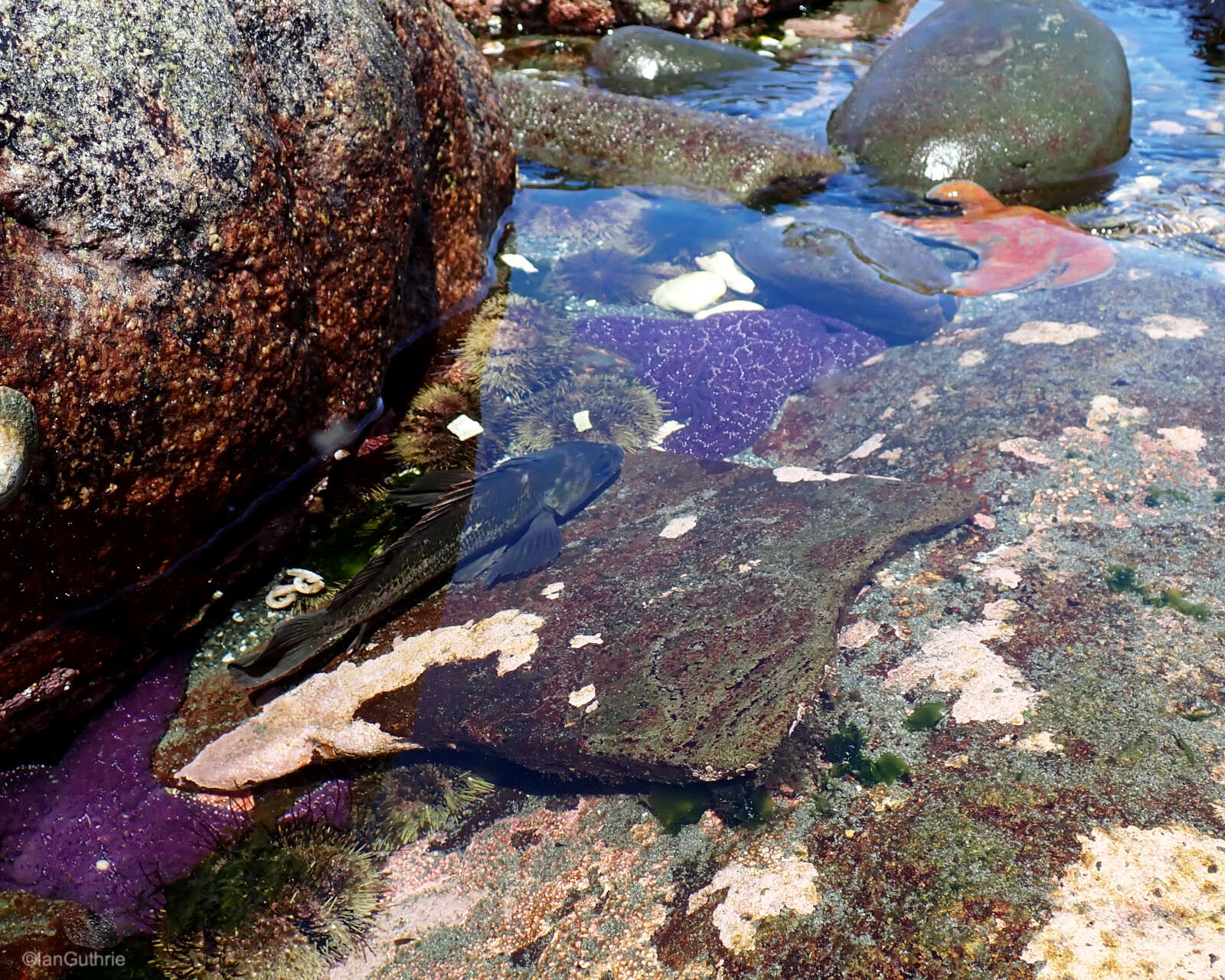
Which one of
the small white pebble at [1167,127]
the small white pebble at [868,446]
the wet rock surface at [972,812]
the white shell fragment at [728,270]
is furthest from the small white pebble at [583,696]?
the small white pebble at [1167,127]

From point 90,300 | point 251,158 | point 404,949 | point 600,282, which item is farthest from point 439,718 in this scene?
point 600,282

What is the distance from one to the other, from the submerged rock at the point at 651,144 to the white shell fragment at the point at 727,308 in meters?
1.44

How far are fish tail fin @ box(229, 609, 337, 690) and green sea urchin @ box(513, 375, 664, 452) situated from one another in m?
1.28

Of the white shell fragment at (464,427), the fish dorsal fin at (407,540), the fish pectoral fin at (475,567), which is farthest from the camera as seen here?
the white shell fragment at (464,427)

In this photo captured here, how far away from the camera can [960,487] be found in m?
3.21

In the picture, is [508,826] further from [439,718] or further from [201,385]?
[201,385]

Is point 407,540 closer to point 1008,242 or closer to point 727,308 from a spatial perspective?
point 727,308

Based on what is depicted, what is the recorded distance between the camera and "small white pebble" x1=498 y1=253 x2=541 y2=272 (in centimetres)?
489

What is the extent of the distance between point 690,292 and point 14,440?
341cm

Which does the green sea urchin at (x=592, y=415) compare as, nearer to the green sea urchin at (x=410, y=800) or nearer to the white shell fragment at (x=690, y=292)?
the white shell fragment at (x=690, y=292)

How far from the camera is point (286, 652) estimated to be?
8.98ft

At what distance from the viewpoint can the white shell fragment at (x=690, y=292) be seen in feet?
15.4

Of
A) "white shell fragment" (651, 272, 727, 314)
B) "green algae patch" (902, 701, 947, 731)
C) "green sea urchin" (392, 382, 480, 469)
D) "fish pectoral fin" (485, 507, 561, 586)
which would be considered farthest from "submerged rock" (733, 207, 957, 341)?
"green algae patch" (902, 701, 947, 731)

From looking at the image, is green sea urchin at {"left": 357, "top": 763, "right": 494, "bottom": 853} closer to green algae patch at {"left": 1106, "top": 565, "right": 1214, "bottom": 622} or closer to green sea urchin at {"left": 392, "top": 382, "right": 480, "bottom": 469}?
green sea urchin at {"left": 392, "top": 382, "right": 480, "bottom": 469}
